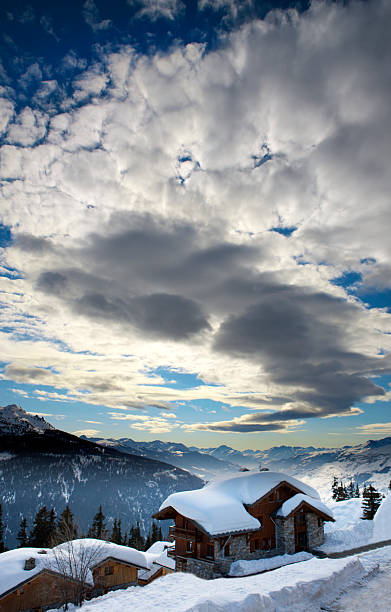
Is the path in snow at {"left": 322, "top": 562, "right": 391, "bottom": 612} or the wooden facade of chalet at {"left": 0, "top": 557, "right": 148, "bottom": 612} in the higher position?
the path in snow at {"left": 322, "top": 562, "right": 391, "bottom": 612}

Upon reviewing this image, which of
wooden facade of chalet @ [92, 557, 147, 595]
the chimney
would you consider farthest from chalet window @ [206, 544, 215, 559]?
the chimney

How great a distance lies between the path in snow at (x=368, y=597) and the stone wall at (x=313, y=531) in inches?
1015

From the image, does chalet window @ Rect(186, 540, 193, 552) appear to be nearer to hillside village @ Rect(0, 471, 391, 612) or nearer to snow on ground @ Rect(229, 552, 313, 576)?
hillside village @ Rect(0, 471, 391, 612)

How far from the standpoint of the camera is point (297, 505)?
1414 inches

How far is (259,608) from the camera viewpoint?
10523 mm

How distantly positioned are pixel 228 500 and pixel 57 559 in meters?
17.4

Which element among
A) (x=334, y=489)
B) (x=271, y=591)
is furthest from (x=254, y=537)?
(x=334, y=489)

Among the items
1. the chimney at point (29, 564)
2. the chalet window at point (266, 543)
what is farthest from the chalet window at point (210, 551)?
the chimney at point (29, 564)

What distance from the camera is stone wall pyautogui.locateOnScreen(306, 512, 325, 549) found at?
3706 cm

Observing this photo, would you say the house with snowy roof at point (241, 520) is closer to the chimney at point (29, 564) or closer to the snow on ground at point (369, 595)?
the chimney at point (29, 564)

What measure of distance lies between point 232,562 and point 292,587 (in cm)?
2369

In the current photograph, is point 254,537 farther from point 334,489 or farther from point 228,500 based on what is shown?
point 334,489

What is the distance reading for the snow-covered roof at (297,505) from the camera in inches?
1401

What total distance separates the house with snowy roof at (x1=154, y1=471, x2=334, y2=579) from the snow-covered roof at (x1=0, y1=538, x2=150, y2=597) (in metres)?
6.97
